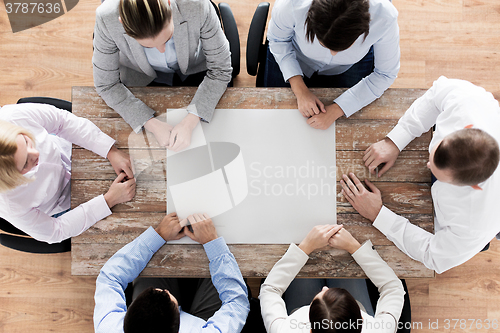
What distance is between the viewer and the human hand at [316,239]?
1.18 metres

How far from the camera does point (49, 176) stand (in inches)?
48.6

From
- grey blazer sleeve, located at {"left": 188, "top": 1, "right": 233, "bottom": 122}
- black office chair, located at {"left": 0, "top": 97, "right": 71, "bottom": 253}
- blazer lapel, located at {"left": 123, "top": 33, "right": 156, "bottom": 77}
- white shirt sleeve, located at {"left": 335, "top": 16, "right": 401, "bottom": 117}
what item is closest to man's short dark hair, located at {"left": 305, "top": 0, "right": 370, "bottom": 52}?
white shirt sleeve, located at {"left": 335, "top": 16, "right": 401, "bottom": 117}

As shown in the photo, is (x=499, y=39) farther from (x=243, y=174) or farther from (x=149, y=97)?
(x=149, y=97)

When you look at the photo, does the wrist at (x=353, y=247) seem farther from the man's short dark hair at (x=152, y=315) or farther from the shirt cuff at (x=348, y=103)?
the man's short dark hair at (x=152, y=315)

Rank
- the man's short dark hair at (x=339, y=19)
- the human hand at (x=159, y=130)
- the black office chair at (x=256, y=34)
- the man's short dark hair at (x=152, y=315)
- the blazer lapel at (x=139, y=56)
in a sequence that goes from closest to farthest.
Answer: the man's short dark hair at (x=339, y=19) < the man's short dark hair at (x=152, y=315) < the blazer lapel at (x=139, y=56) < the human hand at (x=159, y=130) < the black office chair at (x=256, y=34)

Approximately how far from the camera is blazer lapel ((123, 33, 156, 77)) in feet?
3.75

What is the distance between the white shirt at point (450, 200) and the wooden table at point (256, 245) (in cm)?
5

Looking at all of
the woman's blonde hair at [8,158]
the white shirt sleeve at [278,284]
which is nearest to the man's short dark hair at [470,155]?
the white shirt sleeve at [278,284]

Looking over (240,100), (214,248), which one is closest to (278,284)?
(214,248)

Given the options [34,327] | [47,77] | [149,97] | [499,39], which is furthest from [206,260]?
[499,39]

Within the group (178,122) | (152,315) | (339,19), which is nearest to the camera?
(339,19)

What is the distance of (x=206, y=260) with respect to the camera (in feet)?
3.97

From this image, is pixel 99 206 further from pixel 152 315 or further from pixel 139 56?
pixel 139 56

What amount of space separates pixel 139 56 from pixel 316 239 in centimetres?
94
